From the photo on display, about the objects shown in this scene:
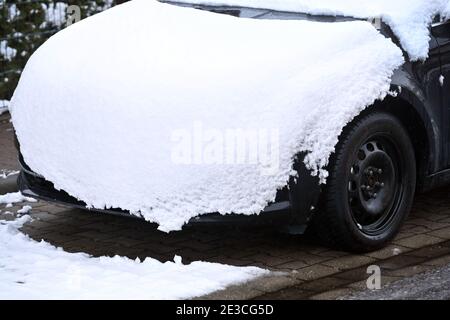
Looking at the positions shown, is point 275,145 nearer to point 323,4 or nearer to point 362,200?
point 362,200

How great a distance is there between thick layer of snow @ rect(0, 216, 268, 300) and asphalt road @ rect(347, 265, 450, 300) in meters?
0.62

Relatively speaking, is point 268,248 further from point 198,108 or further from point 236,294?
point 198,108

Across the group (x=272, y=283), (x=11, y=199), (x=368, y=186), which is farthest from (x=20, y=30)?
→ (x=272, y=283)

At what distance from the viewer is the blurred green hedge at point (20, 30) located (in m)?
8.97

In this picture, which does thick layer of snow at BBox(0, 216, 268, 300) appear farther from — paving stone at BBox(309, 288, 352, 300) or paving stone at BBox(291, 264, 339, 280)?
paving stone at BBox(309, 288, 352, 300)

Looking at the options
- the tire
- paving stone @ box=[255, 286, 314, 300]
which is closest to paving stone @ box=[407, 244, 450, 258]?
the tire

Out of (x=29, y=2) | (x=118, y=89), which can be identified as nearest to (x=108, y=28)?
(x=118, y=89)

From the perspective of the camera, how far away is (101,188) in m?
5.05

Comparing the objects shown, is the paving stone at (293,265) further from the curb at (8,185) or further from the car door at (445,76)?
the curb at (8,185)

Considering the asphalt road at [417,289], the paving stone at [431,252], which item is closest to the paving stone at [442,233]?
the paving stone at [431,252]

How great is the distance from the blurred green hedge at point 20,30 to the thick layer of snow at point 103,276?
395cm

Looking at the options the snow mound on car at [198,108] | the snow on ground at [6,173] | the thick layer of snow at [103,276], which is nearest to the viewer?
the thick layer of snow at [103,276]

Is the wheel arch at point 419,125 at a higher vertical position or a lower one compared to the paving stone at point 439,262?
higher

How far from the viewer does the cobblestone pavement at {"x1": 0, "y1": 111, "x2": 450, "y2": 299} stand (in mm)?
4879
